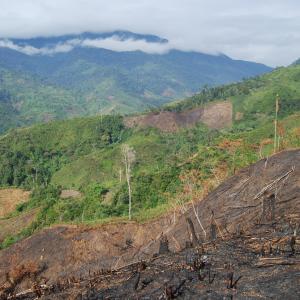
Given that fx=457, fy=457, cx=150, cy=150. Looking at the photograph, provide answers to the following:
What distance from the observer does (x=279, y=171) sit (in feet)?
81.1

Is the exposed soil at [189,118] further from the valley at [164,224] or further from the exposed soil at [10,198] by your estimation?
the exposed soil at [10,198]

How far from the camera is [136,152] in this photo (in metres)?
118

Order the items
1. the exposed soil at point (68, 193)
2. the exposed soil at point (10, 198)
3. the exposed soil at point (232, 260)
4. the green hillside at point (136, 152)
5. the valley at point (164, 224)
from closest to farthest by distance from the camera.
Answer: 1. the exposed soil at point (232, 260)
2. the valley at point (164, 224)
3. the green hillside at point (136, 152)
4. the exposed soil at point (68, 193)
5. the exposed soil at point (10, 198)

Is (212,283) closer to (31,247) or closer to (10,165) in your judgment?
(31,247)

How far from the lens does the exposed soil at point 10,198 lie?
3622 inches

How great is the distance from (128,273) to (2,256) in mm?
33372

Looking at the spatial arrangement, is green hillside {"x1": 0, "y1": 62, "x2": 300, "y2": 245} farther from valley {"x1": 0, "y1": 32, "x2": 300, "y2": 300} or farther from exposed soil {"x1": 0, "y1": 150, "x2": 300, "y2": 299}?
exposed soil {"x1": 0, "y1": 150, "x2": 300, "y2": 299}

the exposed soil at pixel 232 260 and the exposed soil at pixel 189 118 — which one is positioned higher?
the exposed soil at pixel 232 260

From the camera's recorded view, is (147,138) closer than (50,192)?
No

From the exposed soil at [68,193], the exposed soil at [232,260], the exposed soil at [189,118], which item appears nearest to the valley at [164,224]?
the exposed soil at [232,260]

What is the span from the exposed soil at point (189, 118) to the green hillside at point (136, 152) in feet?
10.4

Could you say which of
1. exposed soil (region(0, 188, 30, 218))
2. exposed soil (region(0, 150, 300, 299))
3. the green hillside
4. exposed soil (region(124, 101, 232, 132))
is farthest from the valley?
exposed soil (region(124, 101, 232, 132))

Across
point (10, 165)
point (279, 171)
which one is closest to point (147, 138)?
point (10, 165)

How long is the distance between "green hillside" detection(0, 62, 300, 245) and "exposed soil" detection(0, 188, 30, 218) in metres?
4.14
